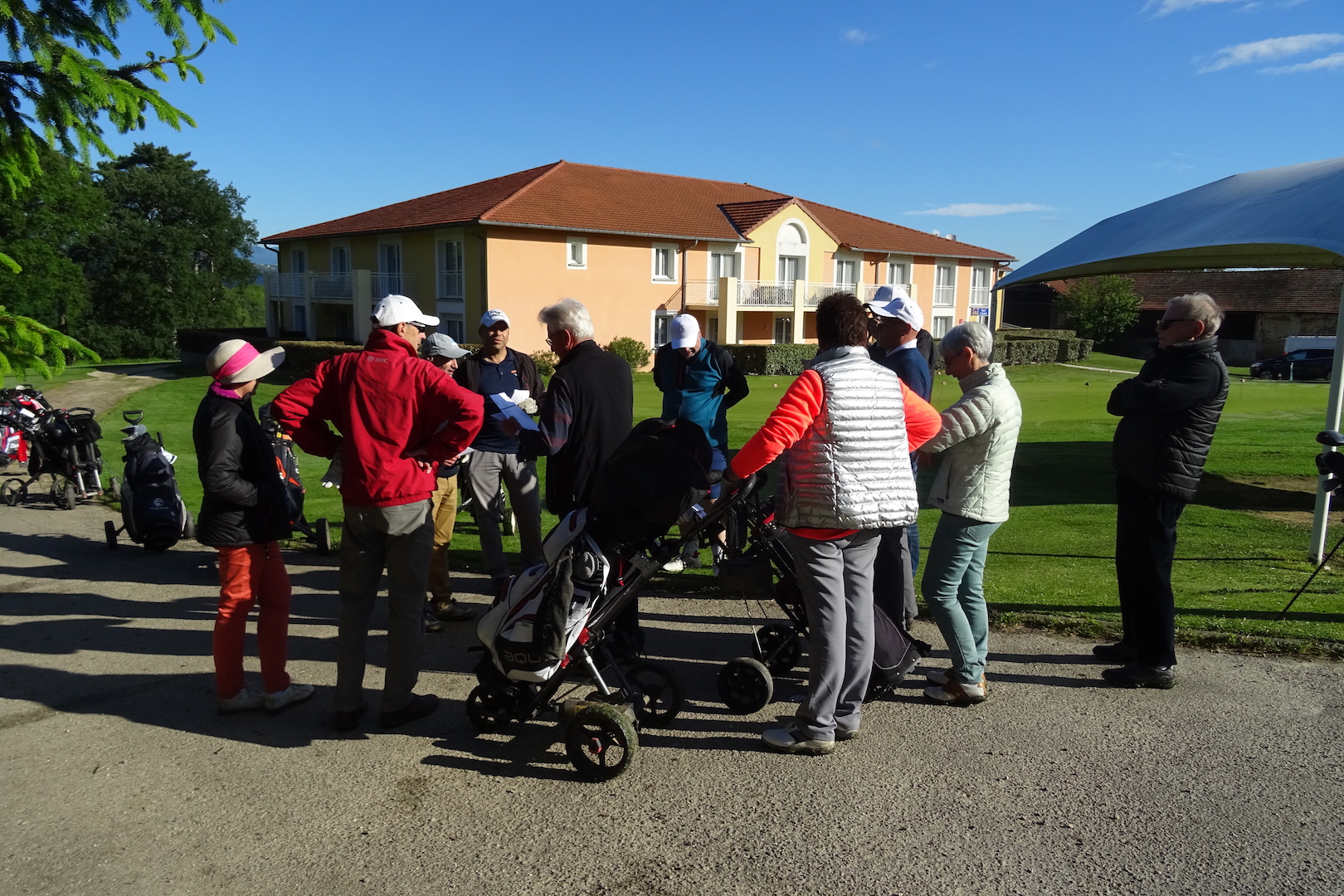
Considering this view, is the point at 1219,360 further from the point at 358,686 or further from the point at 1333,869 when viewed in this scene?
the point at 358,686

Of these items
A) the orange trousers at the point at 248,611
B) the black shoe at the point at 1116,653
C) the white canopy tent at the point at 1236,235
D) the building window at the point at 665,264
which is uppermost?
the building window at the point at 665,264

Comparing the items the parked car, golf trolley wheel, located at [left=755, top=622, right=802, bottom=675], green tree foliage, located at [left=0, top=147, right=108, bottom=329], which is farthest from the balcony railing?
golf trolley wheel, located at [left=755, top=622, right=802, bottom=675]

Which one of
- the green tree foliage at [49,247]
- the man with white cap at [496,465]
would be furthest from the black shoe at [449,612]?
the green tree foliage at [49,247]

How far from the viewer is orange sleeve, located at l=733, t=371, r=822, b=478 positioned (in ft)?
12.7

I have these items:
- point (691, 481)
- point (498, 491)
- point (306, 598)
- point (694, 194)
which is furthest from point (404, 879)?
point (694, 194)

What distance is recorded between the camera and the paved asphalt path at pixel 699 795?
10.7 feet

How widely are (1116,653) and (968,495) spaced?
5.31 ft

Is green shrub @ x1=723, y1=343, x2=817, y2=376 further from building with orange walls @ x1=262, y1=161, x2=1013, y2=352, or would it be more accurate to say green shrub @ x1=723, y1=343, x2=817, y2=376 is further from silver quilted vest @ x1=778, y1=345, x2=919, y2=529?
silver quilted vest @ x1=778, y1=345, x2=919, y2=529

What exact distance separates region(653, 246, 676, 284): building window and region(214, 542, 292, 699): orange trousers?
3545 cm

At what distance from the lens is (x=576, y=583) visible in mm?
4070

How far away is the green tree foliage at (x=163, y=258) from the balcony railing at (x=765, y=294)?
143 feet

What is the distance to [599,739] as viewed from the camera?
156 inches

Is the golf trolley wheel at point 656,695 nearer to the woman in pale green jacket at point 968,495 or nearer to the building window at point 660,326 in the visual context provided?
the woman in pale green jacket at point 968,495

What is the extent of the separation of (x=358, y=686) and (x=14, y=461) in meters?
12.6
